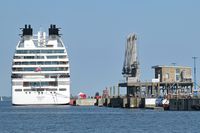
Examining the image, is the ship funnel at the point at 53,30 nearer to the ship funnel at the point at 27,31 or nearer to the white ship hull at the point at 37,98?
the ship funnel at the point at 27,31

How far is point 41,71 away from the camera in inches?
6944

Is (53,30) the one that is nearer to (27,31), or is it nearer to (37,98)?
(27,31)

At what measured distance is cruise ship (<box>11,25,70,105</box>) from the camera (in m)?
173

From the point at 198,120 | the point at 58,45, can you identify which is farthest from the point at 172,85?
the point at 198,120

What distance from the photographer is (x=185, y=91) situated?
185 m

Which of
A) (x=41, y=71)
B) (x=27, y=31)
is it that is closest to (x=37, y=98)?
(x=41, y=71)

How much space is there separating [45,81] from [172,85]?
23.6 m

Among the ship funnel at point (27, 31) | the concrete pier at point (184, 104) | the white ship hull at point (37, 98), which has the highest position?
the ship funnel at point (27, 31)

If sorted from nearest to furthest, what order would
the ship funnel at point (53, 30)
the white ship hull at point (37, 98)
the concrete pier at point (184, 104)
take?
the concrete pier at point (184, 104) → the white ship hull at point (37, 98) → the ship funnel at point (53, 30)

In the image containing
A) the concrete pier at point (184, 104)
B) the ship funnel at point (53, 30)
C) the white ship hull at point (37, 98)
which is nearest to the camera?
the concrete pier at point (184, 104)

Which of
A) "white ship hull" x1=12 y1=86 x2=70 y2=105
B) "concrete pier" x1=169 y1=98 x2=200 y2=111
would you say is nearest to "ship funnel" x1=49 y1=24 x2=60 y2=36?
"white ship hull" x1=12 y1=86 x2=70 y2=105

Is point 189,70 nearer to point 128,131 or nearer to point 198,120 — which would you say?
point 198,120

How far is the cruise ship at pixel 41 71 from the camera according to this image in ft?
566

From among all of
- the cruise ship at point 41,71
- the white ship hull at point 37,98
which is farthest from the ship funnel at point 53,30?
the white ship hull at point 37,98
